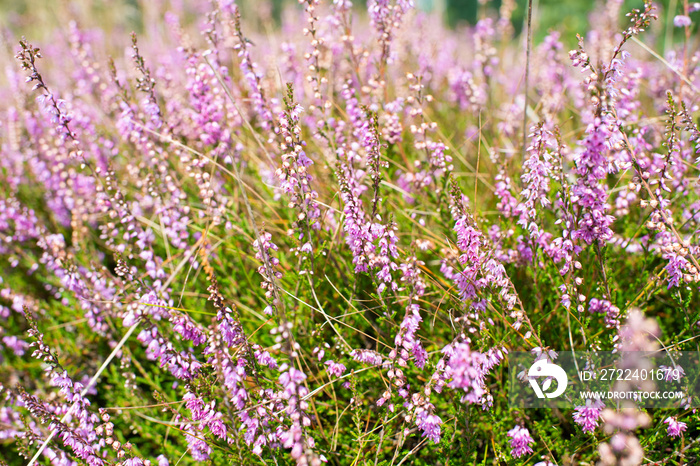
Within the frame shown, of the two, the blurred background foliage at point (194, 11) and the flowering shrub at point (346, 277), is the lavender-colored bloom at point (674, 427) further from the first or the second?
the blurred background foliage at point (194, 11)

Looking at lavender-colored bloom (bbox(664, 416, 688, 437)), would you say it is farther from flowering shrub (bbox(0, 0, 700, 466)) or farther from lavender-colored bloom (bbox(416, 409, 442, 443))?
lavender-colored bloom (bbox(416, 409, 442, 443))

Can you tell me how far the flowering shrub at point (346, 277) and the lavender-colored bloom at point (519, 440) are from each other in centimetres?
1

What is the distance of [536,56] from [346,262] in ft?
17.9

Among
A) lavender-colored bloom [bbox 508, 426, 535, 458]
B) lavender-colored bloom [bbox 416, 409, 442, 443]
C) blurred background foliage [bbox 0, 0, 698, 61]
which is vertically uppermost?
blurred background foliage [bbox 0, 0, 698, 61]

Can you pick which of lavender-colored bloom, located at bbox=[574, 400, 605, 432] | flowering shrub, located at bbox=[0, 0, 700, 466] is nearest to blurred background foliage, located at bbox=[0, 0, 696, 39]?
flowering shrub, located at bbox=[0, 0, 700, 466]

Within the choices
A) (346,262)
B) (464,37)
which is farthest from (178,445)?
(464,37)

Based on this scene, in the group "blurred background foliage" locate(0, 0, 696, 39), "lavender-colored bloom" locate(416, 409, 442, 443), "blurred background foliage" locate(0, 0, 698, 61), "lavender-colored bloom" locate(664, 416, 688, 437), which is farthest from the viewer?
"blurred background foliage" locate(0, 0, 696, 39)

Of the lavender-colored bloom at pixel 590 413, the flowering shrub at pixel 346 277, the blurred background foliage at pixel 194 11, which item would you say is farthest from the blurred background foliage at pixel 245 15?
the lavender-colored bloom at pixel 590 413

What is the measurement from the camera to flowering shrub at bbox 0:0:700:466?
8.82 feet

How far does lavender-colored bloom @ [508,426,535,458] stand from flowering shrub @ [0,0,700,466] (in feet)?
0.05

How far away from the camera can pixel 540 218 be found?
3316 millimetres

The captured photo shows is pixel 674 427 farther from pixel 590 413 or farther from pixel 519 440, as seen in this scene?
pixel 519 440

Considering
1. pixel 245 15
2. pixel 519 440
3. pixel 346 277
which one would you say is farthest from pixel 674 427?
pixel 245 15

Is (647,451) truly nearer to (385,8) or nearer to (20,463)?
(385,8)
